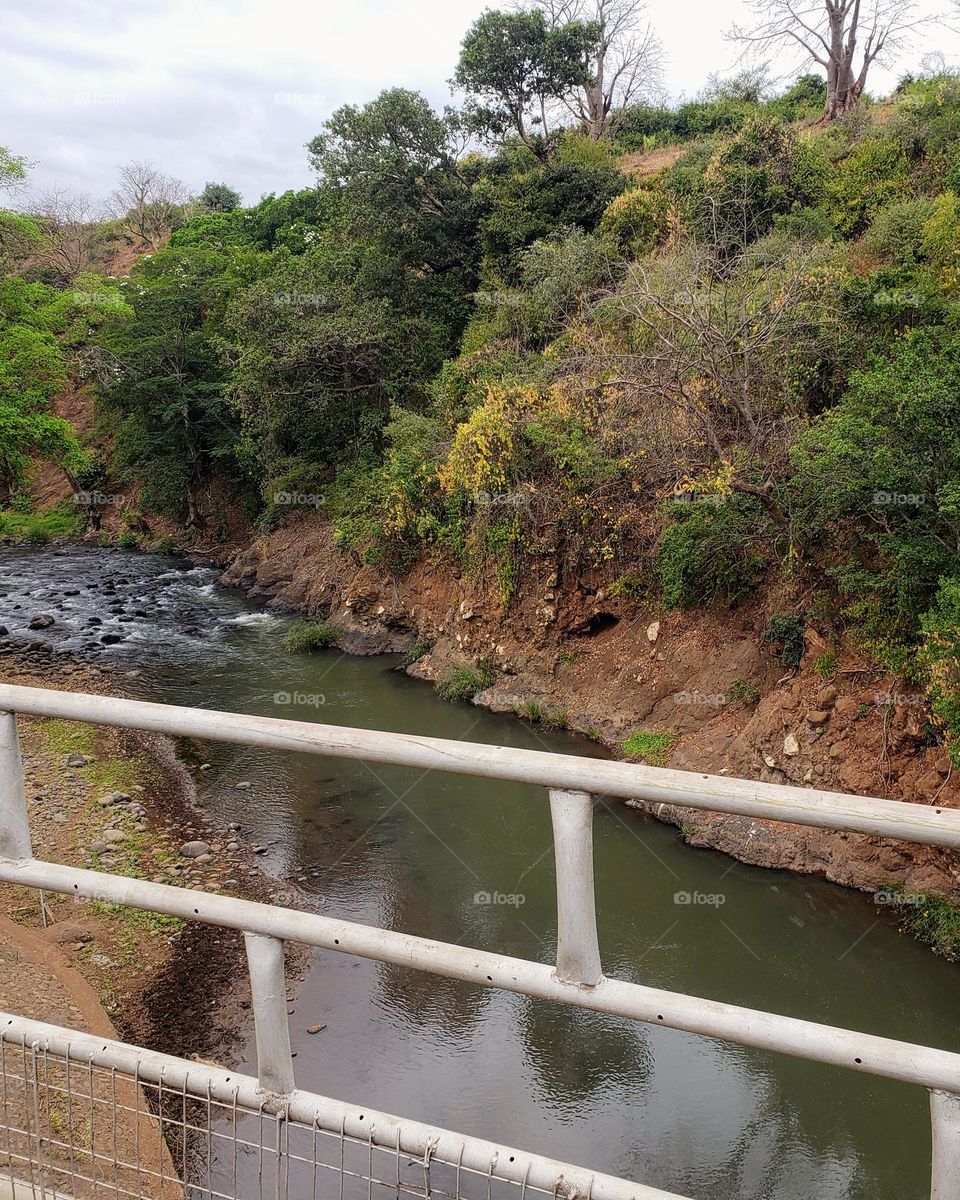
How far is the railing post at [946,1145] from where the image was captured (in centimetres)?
142

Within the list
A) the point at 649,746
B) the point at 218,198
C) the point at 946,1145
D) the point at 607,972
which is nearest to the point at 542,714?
the point at 649,746

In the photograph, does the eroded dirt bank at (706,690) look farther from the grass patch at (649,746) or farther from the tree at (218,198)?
the tree at (218,198)

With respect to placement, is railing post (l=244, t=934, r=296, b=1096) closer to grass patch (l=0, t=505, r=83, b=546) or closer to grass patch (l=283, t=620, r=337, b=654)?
grass patch (l=283, t=620, r=337, b=654)

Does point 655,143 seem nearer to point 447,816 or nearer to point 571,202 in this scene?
point 571,202

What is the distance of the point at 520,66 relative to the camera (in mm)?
20875

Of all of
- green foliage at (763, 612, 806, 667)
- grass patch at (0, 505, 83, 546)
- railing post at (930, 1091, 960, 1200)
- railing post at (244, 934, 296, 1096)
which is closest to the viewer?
railing post at (930, 1091, 960, 1200)

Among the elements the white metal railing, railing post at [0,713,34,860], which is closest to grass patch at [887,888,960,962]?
the white metal railing

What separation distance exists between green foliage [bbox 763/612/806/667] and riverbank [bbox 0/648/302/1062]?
19.4 ft

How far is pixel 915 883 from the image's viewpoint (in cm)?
804

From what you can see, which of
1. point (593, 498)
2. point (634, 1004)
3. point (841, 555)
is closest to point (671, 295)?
point (593, 498)

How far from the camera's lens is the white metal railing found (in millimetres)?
1464

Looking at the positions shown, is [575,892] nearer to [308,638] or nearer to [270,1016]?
[270,1016]

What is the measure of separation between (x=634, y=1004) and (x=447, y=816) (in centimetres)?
866

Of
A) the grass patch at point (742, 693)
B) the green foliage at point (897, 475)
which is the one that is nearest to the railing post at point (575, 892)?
the green foliage at point (897, 475)
